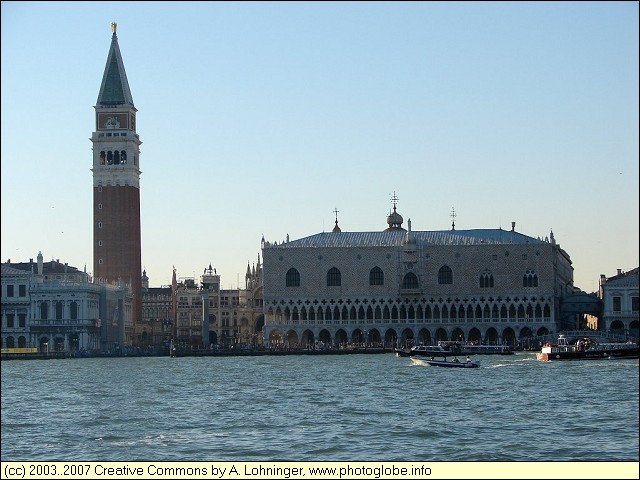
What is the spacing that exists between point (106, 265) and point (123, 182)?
26.2ft

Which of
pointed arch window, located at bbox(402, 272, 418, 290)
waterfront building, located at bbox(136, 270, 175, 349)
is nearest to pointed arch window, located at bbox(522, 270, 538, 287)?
pointed arch window, located at bbox(402, 272, 418, 290)

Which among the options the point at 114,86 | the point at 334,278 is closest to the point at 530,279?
the point at 334,278

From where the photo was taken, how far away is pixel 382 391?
5309 cm

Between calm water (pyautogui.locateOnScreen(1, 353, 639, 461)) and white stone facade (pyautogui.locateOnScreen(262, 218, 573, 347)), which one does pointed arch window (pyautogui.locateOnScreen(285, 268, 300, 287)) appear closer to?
white stone facade (pyautogui.locateOnScreen(262, 218, 573, 347))

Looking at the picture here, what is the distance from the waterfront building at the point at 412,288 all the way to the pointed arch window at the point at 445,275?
0.08 metres

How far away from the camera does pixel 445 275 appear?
394 ft

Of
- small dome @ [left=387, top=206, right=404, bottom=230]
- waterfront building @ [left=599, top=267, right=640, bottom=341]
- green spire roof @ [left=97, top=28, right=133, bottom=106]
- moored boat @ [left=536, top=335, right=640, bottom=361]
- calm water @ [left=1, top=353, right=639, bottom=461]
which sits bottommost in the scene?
calm water @ [left=1, top=353, right=639, bottom=461]

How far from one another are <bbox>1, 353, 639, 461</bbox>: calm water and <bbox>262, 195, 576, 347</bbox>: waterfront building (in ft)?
173

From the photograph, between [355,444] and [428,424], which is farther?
[428,424]

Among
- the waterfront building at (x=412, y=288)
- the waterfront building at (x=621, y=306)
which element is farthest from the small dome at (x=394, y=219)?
the waterfront building at (x=621, y=306)

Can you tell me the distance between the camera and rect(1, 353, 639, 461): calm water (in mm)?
32656

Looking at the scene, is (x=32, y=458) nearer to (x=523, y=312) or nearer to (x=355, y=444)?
(x=355, y=444)

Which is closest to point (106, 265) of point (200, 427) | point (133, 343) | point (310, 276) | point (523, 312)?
point (133, 343)

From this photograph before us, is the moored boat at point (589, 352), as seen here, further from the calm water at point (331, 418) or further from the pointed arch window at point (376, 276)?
the pointed arch window at point (376, 276)
